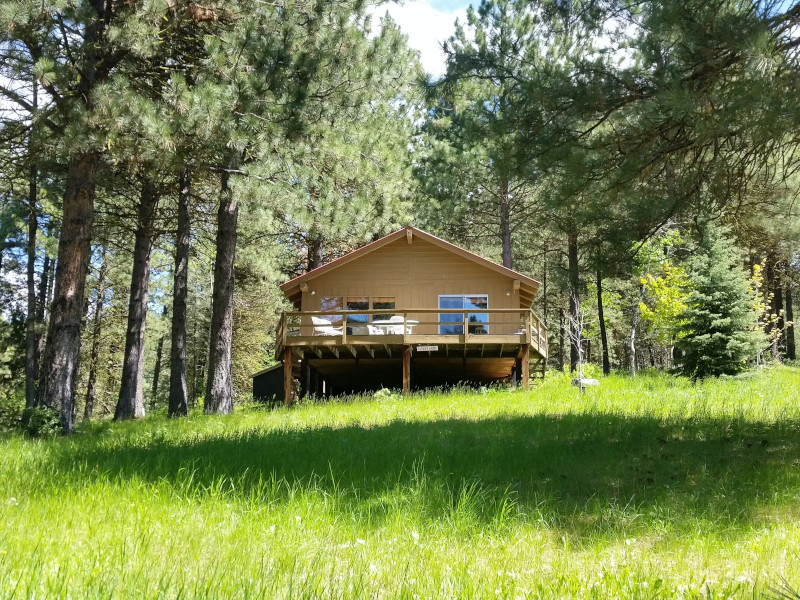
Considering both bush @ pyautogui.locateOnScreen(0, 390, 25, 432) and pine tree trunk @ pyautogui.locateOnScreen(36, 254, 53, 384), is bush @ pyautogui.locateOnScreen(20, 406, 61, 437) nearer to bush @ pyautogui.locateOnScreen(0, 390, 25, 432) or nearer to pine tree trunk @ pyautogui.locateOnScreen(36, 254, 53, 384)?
pine tree trunk @ pyautogui.locateOnScreen(36, 254, 53, 384)

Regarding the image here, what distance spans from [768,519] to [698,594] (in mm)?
2394

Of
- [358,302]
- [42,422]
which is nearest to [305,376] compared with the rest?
[358,302]

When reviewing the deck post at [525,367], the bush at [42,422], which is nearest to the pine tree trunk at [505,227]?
the deck post at [525,367]

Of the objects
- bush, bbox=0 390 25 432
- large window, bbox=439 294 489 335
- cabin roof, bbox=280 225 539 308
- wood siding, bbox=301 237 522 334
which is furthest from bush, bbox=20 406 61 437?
bush, bbox=0 390 25 432

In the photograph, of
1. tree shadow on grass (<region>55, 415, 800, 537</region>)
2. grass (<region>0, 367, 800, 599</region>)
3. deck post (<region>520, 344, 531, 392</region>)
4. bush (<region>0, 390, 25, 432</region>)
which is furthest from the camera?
bush (<region>0, 390, 25, 432</region>)

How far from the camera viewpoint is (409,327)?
21.2 metres

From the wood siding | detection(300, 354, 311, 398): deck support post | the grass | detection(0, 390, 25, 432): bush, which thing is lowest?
detection(0, 390, 25, 432): bush

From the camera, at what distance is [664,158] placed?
7.96 meters

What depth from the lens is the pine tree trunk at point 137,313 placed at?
55.6ft

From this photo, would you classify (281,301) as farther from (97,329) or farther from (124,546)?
(124,546)

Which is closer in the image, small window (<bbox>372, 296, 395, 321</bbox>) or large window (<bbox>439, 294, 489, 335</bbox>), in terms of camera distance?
large window (<bbox>439, 294, 489, 335</bbox>)

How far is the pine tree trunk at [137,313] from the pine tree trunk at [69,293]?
5.73 meters

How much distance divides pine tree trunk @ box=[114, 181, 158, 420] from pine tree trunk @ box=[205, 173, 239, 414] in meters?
2.94

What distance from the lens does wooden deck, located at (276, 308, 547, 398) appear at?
721 inches
